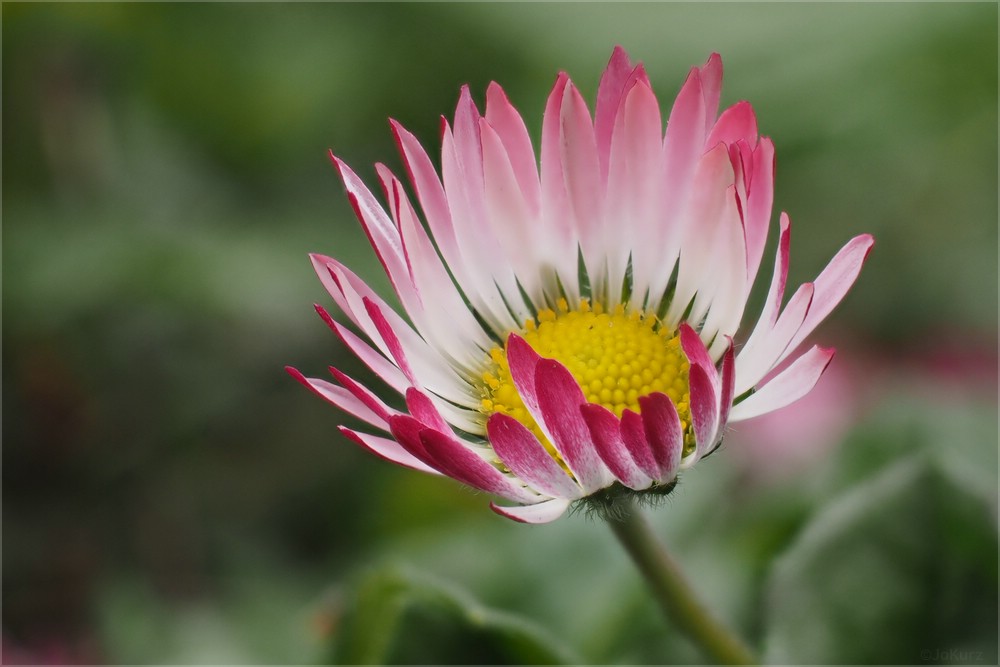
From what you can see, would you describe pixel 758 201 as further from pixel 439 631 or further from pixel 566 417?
pixel 439 631

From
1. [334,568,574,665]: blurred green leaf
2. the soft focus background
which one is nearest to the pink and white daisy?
[334,568,574,665]: blurred green leaf

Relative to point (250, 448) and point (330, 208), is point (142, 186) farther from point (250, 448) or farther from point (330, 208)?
point (250, 448)

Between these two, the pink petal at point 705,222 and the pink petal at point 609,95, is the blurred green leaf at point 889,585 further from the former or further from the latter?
the pink petal at point 609,95

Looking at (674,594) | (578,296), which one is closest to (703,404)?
(674,594)

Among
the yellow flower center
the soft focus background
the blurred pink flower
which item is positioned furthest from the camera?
the blurred pink flower

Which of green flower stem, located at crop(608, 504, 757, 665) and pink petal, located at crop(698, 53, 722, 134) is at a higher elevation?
pink petal, located at crop(698, 53, 722, 134)

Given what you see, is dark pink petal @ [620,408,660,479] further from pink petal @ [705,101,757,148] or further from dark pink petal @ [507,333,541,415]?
pink petal @ [705,101,757,148]

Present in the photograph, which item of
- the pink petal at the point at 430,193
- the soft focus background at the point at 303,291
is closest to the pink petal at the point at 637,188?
the pink petal at the point at 430,193
